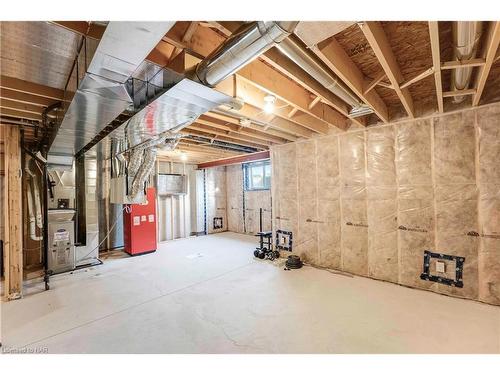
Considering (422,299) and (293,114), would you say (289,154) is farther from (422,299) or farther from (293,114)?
(422,299)

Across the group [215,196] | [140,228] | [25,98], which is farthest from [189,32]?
[215,196]

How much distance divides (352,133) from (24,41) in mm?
3881

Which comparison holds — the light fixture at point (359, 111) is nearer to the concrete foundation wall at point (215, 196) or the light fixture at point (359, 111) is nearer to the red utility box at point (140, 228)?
the red utility box at point (140, 228)

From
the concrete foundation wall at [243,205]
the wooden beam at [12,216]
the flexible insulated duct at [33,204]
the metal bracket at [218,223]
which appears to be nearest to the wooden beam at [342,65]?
the wooden beam at [12,216]

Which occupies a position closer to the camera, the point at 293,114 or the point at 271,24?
the point at 271,24

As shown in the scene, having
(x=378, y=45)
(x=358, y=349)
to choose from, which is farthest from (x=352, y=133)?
(x=358, y=349)

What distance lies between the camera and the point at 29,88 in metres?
2.18

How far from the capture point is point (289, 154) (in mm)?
4594

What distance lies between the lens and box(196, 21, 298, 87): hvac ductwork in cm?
113

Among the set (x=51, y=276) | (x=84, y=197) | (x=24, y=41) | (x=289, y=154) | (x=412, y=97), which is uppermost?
(x=412, y=97)

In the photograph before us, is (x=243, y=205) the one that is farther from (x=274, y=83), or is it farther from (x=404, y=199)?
(x=274, y=83)

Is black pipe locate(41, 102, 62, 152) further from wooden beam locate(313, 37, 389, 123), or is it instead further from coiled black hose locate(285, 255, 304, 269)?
coiled black hose locate(285, 255, 304, 269)

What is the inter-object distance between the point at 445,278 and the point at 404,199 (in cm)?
111

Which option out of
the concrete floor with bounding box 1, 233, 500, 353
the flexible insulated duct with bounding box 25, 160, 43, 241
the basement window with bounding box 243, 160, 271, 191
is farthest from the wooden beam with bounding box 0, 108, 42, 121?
the basement window with bounding box 243, 160, 271, 191
